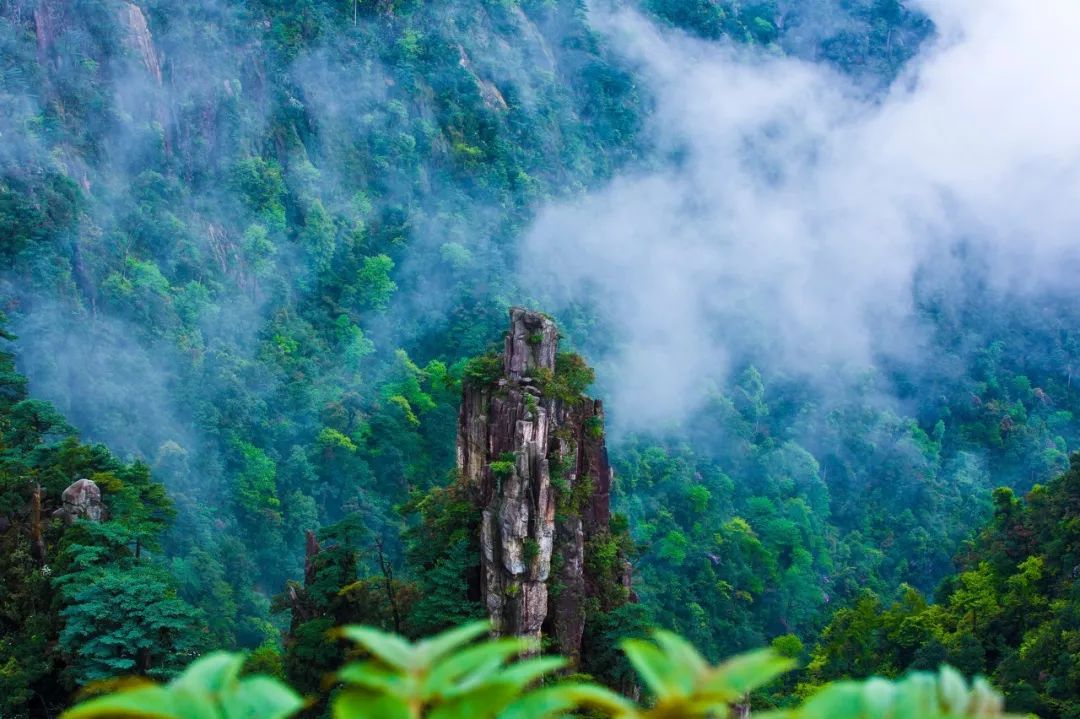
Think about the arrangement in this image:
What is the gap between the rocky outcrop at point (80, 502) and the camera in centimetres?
1928

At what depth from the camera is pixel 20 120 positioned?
35.2 meters

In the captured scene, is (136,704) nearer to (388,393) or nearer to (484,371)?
(484,371)

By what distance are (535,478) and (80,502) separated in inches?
345

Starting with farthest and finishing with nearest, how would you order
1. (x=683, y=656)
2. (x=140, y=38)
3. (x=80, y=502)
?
1. (x=140, y=38)
2. (x=80, y=502)
3. (x=683, y=656)

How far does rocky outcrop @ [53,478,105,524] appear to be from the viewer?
1928cm

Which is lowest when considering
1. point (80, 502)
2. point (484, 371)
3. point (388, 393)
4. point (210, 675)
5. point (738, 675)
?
point (738, 675)

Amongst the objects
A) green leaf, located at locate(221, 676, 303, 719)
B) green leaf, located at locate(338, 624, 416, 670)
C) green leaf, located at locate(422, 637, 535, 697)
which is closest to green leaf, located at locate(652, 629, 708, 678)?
green leaf, located at locate(422, 637, 535, 697)

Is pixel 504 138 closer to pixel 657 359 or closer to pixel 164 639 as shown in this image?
→ pixel 657 359

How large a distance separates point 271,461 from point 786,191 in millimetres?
45565

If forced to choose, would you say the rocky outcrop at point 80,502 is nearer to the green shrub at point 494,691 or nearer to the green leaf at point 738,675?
the green shrub at point 494,691

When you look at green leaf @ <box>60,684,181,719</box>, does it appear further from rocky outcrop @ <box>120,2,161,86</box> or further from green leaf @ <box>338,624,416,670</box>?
rocky outcrop @ <box>120,2,161,86</box>

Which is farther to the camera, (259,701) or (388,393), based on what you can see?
(388,393)

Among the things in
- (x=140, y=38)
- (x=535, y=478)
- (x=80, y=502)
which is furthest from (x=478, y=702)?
(x=140, y=38)

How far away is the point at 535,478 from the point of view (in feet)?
58.1
